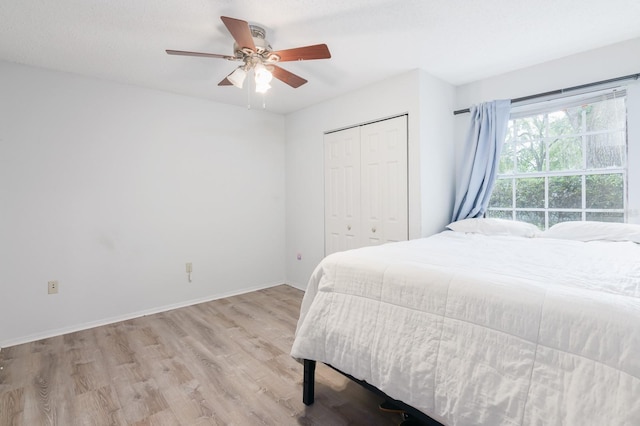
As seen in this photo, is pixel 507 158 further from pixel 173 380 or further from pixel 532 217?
pixel 173 380

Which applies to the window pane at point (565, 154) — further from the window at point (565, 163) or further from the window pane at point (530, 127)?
the window pane at point (530, 127)

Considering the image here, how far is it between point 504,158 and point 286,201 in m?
2.66

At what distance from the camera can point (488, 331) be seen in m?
1.14

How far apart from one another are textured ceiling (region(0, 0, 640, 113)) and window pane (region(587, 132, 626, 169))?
0.70 metres

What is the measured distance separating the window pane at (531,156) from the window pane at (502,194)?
166mm

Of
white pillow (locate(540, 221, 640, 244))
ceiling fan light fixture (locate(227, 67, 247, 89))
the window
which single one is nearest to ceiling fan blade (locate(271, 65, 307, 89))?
ceiling fan light fixture (locate(227, 67, 247, 89))

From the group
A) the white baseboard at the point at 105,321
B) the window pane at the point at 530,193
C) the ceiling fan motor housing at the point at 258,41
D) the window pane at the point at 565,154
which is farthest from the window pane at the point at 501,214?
the white baseboard at the point at 105,321

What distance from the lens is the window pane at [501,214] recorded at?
10.1ft

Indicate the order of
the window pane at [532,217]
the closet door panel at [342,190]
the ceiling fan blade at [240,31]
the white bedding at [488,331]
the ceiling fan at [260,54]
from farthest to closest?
the closet door panel at [342,190]
the window pane at [532,217]
the ceiling fan at [260,54]
the ceiling fan blade at [240,31]
the white bedding at [488,331]

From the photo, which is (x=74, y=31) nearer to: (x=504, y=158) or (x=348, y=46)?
(x=348, y=46)

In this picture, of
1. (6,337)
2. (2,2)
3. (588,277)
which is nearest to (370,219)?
(588,277)

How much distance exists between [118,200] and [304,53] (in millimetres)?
2381

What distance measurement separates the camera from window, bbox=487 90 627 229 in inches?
98.2

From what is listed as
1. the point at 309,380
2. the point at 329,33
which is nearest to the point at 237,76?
the point at 329,33
